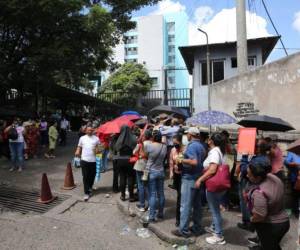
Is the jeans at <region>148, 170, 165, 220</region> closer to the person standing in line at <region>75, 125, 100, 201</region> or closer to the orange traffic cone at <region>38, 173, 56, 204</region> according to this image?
the person standing in line at <region>75, 125, 100, 201</region>

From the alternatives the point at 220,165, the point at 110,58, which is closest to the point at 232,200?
the point at 220,165

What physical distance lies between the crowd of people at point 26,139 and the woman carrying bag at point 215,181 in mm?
8114

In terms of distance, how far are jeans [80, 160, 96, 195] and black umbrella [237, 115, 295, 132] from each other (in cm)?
370

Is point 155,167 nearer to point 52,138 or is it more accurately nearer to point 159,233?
point 159,233

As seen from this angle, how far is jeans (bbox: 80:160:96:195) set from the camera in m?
9.51

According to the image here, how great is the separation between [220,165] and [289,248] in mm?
1700

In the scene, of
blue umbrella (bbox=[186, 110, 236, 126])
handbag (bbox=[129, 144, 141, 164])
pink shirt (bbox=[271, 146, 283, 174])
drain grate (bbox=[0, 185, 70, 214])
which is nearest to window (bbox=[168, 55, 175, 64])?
drain grate (bbox=[0, 185, 70, 214])

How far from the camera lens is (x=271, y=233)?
455 centimetres

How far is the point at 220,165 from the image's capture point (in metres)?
6.26

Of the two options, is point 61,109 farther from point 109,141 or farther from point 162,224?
point 162,224

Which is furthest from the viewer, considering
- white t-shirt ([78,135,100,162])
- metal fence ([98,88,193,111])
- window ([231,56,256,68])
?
metal fence ([98,88,193,111])

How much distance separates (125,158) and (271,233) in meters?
4.85

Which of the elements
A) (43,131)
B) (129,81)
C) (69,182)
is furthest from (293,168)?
(129,81)

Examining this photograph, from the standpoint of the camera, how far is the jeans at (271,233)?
14.8 feet
